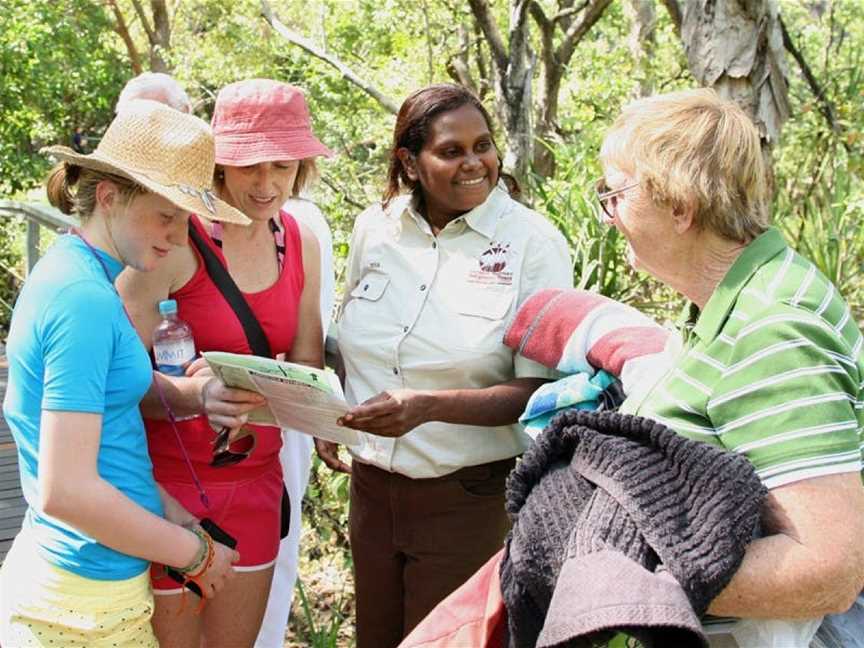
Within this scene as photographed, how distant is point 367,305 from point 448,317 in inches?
10.4

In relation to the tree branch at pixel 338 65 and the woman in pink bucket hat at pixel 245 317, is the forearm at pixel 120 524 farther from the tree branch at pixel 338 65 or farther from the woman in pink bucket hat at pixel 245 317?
the tree branch at pixel 338 65

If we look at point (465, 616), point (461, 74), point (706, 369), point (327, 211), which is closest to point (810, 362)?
point (706, 369)

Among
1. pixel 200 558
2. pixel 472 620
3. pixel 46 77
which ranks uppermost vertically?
pixel 472 620

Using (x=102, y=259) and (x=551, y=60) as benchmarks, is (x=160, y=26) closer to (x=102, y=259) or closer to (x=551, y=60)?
(x=551, y=60)

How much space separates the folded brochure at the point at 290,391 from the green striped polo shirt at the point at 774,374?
0.78 m

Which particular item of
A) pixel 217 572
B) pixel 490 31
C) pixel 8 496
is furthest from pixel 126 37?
pixel 217 572

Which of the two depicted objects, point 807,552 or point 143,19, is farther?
point 143,19

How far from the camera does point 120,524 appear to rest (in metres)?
1.97

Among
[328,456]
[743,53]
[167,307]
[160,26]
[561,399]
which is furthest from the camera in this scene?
[160,26]

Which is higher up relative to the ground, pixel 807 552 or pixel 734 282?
pixel 734 282

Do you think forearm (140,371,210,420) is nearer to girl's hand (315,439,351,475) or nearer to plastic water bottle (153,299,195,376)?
plastic water bottle (153,299,195,376)

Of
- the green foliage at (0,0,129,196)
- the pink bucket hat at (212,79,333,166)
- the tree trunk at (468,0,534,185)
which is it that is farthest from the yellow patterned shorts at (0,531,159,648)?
the green foliage at (0,0,129,196)

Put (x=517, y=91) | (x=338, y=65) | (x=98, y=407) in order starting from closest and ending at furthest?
(x=98, y=407), (x=517, y=91), (x=338, y=65)

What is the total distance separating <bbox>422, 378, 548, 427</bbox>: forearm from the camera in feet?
8.14
